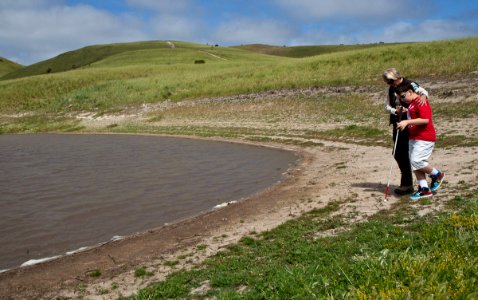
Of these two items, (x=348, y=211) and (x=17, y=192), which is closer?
(x=348, y=211)

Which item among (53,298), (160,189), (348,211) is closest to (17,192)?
(160,189)

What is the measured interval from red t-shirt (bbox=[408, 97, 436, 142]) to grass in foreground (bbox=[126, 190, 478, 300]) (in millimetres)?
1456

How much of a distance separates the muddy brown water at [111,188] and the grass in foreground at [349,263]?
343cm

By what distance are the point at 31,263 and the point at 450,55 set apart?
35531 mm

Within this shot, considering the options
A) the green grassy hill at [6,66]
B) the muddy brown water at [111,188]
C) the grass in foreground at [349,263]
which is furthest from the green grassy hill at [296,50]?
the grass in foreground at [349,263]

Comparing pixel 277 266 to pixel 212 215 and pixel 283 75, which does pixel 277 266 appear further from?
pixel 283 75

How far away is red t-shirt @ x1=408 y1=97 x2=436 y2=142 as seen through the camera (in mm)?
9328

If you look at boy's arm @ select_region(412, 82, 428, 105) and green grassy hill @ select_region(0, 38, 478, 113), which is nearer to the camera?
boy's arm @ select_region(412, 82, 428, 105)

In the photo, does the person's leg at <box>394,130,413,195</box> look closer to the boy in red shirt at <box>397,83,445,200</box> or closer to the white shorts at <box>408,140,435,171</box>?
the boy in red shirt at <box>397,83,445,200</box>

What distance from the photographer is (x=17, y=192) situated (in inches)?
551

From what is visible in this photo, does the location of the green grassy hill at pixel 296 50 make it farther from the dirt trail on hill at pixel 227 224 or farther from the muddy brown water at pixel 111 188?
the dirt trail on hill at pixel 227 224

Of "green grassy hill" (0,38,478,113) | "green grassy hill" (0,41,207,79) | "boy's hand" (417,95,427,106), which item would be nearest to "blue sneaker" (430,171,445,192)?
"boy's hand" (417,95,427,106)

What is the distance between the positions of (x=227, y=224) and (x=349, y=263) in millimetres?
4151

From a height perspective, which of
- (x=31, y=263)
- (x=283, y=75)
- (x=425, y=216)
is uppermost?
(x=283, y=75)
